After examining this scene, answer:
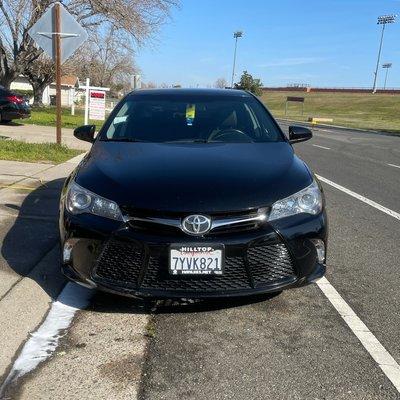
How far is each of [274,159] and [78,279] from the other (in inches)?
66.0

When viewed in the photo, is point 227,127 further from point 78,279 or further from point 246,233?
point 78,279

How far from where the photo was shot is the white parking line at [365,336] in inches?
A: 115

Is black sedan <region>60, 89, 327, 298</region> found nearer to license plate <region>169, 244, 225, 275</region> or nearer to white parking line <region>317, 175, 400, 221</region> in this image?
license plate <region>169, 244, 225, 275</region>

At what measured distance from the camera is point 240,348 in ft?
10.3

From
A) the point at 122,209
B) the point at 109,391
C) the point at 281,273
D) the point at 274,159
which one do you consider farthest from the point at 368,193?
the point at 109,391

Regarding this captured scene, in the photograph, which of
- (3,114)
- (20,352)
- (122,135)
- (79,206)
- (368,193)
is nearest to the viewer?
(20,352)

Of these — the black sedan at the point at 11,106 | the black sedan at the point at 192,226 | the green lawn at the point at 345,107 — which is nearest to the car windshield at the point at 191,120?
the black sedan at the point at 192,226

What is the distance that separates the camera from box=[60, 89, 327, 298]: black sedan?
3.18 metres

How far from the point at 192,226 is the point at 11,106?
616 inches

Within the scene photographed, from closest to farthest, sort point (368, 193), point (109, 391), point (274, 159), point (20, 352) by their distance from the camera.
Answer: point (109, 391) < point (20, 352) < point (274, 159) < point (368, 193)

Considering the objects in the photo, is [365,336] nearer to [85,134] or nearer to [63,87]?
[85,134]

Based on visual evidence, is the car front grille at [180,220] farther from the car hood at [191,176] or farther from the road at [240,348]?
the road at [240,348]

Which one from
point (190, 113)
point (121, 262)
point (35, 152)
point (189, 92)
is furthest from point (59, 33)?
→ point (121, 262)

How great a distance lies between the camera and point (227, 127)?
479 centimetres
